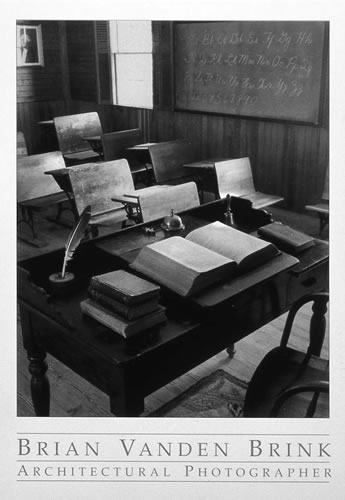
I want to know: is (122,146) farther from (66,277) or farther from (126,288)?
(126,288)

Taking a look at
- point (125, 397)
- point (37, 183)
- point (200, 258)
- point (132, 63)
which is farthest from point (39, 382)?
point (132, 63)

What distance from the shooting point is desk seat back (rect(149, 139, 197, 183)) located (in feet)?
16.7

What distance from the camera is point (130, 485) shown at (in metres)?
1.50

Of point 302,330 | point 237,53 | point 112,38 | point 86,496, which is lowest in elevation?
point 302,330

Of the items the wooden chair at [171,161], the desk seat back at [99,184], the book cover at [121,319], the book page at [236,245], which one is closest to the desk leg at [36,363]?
the book cover at [121,319]

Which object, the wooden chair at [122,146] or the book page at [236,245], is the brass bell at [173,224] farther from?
the wooden chair at [122,146]

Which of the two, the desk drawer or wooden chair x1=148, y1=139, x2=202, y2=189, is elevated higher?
wooden chair x1=148, y1=139, x2=202, y2=189

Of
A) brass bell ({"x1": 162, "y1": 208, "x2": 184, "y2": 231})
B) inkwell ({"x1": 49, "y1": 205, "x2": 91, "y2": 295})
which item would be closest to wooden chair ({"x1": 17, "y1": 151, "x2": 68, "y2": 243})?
brass bell ({"x1": 162, "y1": 208, "x2": 184, "y2": 231})

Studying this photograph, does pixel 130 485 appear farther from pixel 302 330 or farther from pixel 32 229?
pixel 32 229

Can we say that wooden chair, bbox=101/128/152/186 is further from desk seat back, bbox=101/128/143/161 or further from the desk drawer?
the desk drawer

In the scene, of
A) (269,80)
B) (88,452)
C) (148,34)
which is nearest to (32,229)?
(269,80)

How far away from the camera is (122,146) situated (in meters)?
5.66

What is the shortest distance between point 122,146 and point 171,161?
70cm
